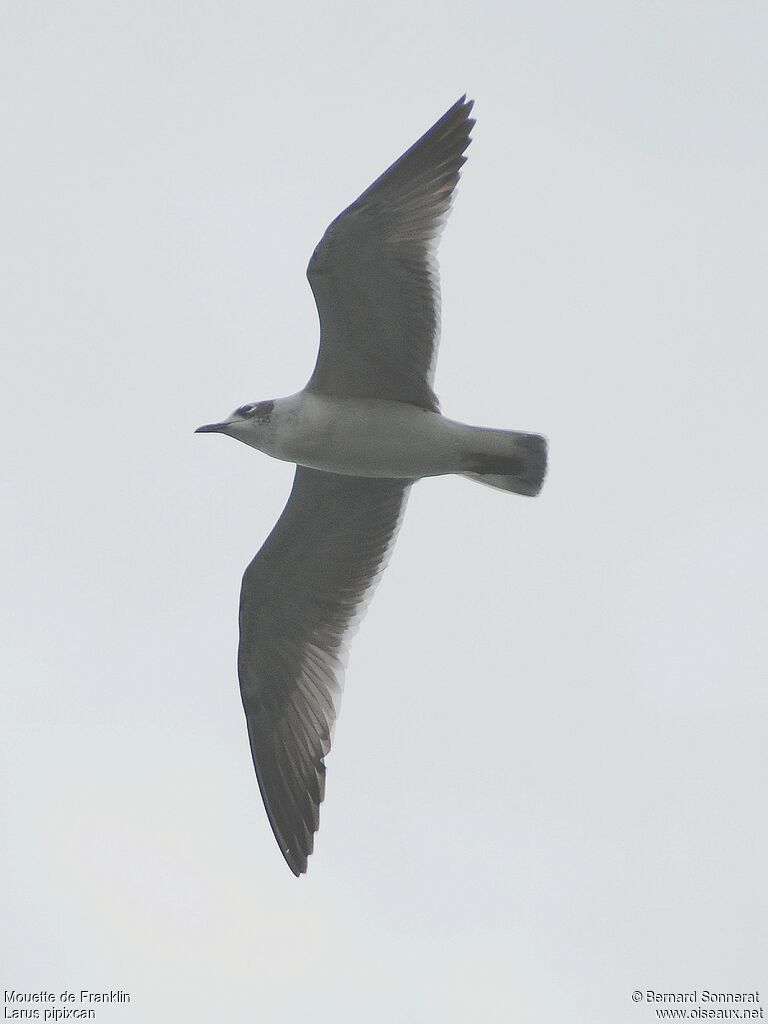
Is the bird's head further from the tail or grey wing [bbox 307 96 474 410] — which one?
the tail

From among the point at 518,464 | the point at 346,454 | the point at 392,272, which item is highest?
the point at 392,272

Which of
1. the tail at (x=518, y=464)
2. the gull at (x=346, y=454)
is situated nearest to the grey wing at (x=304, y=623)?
the gull at (x=346, y=454)

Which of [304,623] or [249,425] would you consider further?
[304,623]

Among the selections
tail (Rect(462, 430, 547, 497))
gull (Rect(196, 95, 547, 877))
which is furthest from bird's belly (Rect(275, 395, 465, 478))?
tail (Rect(462, 430, 547, 497))

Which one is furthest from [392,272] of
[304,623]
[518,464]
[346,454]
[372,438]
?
[304,623]

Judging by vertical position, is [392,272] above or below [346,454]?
above

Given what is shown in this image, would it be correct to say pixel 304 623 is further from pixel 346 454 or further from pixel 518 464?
pixel 518 464
